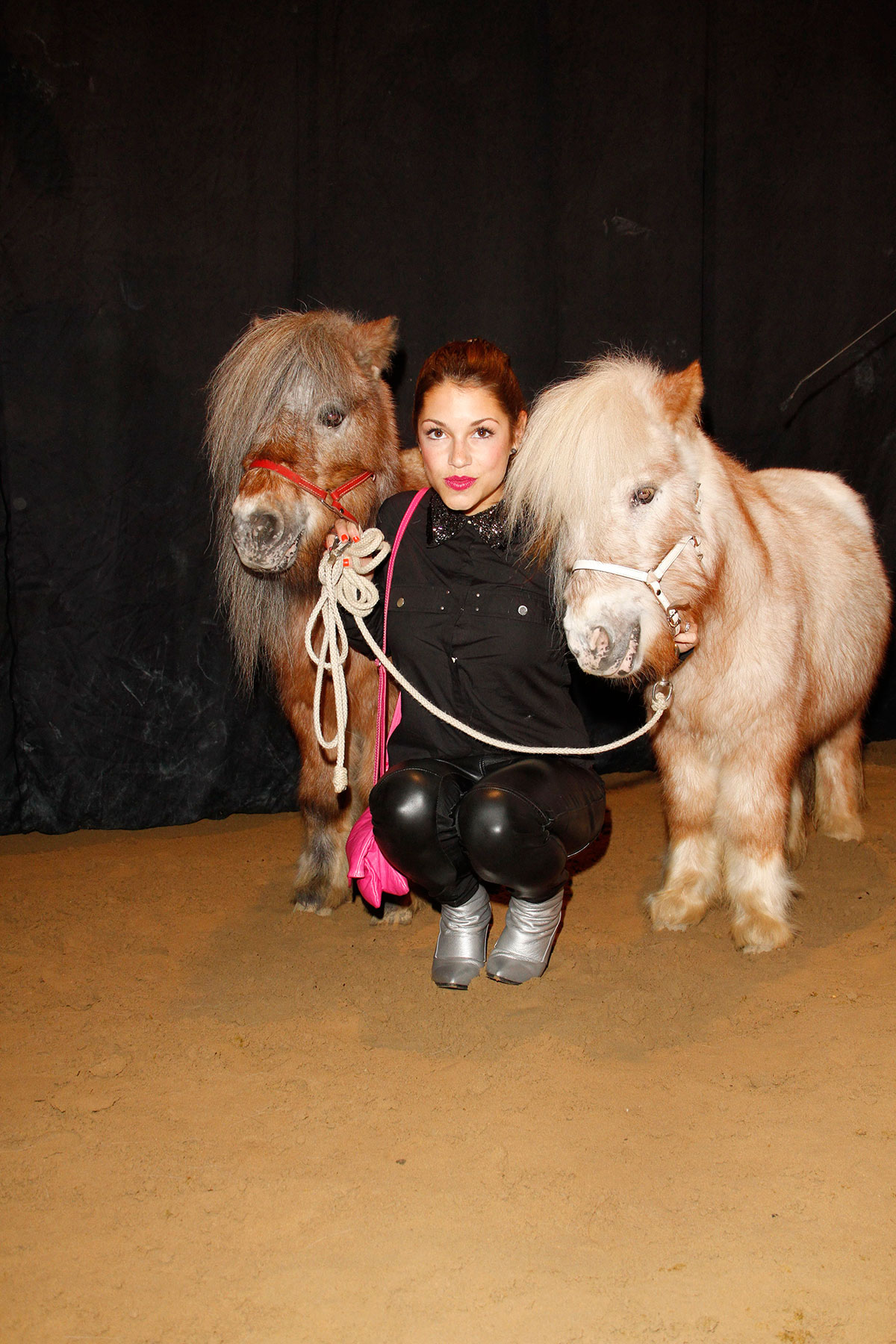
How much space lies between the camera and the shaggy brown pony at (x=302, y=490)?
6.71 ft

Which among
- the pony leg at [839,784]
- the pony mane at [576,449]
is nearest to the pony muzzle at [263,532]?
the pony mane at [576,449]

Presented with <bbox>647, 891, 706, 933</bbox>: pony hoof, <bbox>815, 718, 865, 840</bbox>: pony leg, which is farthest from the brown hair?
<bbox>815, 718, 865, 840</bbox>: pony leg

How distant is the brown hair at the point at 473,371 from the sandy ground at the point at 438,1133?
1.22 meters

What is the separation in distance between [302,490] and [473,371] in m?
0.46

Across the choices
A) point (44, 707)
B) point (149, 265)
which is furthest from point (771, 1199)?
point (149, 265)

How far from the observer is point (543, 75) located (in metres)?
2.87

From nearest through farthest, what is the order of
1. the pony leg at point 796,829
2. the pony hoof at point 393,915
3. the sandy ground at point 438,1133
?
the sandy ground at point 438,1133 → the pony hoof at point 393,915 → the pony leg at point 796,829

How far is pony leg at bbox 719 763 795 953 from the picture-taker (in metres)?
2.12

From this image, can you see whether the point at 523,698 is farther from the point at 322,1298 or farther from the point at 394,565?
the point at 322,1298

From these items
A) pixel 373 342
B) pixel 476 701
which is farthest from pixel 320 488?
pixel 476 701

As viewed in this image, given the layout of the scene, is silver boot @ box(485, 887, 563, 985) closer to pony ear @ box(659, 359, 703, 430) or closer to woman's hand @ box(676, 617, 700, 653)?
woman's hand @ box(676, 617, 700, 653)

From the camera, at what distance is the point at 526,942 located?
2012 millimetres

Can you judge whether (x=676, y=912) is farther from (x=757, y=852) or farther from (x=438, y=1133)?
(x=438, y=1133)

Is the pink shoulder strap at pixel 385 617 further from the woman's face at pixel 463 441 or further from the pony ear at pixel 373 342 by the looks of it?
the pony ear at pixel 373 342
